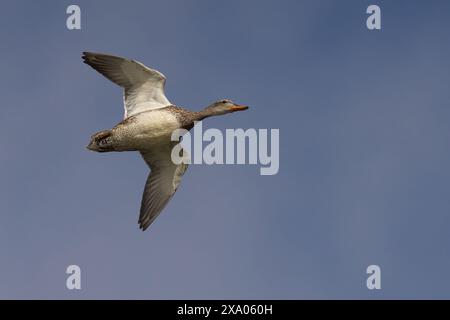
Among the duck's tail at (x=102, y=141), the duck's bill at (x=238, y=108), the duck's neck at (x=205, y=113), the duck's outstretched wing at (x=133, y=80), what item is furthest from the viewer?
the duck's bill at (x=238, y=108)

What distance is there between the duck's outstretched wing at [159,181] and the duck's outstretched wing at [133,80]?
1256 mm

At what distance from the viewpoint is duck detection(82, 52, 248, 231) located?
19797 millimetres

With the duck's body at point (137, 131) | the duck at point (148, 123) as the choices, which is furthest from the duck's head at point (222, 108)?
the duck's body at point (137, 131)

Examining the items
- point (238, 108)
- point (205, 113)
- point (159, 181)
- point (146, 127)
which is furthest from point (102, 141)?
point (238, 108)

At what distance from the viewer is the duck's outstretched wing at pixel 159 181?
21.2 m

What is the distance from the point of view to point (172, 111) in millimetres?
20062

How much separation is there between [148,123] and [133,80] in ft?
4.33

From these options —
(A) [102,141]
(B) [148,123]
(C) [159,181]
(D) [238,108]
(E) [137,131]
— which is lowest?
(C) [159,181]

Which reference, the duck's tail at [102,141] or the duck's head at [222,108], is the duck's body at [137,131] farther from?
the duck's head at [222,108]

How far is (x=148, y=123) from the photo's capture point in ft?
64.8

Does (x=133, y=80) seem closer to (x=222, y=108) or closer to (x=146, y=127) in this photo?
(x=146, y=127)

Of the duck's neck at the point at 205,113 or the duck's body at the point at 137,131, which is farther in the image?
the duck's neck at the point at 205,113

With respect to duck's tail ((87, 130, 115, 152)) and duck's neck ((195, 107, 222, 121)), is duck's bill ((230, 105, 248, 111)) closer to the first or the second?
duck's neck ((195, 107, 222, 121))

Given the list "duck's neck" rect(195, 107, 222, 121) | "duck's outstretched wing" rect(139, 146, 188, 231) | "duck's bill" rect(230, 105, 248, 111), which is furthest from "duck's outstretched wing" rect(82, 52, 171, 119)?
"duck's bill" rect(230, 105, 248, 111)
